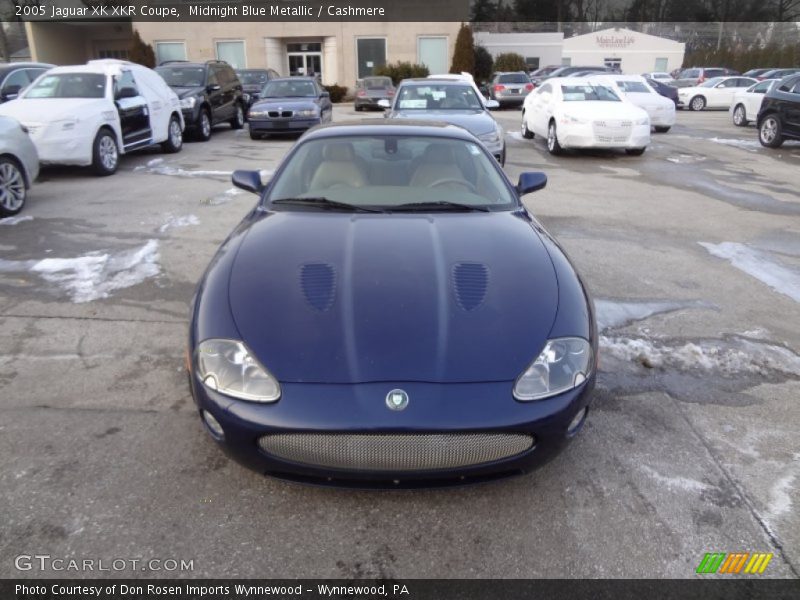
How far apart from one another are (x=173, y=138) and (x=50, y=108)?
3351mm

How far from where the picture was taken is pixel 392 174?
4.00m

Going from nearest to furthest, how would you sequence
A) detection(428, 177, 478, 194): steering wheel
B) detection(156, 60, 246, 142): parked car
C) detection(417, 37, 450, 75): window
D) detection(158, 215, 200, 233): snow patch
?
detection(428, 177, 478, 194): steering wheel → detection(158, 215, 200, 233): snow patch → detection(156, 60, 246, 142): parked car → detection(417, 37, 450, 75): window

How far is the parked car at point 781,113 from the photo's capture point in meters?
13.1

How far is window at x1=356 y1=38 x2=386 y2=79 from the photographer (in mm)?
33188

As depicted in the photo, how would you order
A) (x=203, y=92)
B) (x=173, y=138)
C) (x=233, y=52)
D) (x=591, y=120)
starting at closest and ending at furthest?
(x=591, y=120), (x=173, y=138), (x=203, y=92), (x=233, y=52)

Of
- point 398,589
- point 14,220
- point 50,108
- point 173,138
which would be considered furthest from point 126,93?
point 398,589

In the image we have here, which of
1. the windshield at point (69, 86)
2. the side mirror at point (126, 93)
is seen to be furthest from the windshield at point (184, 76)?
the windshield at point (69, 86)

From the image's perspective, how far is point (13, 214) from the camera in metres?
7.29

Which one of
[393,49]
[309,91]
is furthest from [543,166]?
[393,49]

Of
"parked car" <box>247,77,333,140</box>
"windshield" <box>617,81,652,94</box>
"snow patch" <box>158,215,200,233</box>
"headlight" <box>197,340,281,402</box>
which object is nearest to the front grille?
"headlight" <box>197,340,281,402</box>

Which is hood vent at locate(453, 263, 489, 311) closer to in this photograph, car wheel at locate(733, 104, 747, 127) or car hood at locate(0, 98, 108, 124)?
car hood at locate(0, 98, 108, 124)

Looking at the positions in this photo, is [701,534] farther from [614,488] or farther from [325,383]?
[325,383]

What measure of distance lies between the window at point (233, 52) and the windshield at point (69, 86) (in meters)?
25.3

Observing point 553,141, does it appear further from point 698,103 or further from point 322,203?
point 698,103
